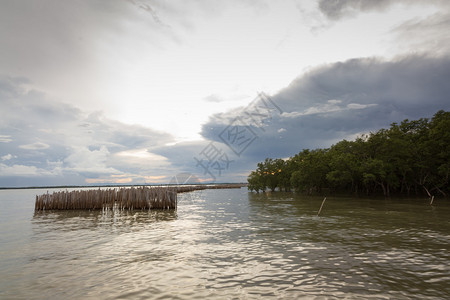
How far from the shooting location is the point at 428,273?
25.2ft

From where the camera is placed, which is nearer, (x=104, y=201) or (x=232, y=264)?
(x=232, y=264)

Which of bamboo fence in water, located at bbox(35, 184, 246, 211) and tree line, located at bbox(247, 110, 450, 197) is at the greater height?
tree line, located at bbox(247, 110, 450, 197)

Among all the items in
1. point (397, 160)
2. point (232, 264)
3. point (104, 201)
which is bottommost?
point (232, 264)

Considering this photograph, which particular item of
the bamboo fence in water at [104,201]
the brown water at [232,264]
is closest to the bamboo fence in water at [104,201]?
the bamboo fence in water at [104,201]

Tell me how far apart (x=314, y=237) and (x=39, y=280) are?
468 inches

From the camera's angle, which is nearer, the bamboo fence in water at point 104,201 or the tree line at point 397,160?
the bamboo fence in water at point 104,201

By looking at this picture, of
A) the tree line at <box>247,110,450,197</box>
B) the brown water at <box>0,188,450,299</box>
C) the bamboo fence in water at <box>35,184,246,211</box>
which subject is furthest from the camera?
the tree line at <box>247,110,450,197</box>

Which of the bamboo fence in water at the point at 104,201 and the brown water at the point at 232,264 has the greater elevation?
the bamboo fence in water at the point at 104,201

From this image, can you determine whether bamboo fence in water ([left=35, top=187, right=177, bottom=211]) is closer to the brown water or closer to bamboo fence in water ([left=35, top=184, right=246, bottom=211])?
bamboo fence in water ([left=35, top=184, right=246, bottom=211])

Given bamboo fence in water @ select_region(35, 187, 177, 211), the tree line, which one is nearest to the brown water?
bamboo fence in water @ select_region(35, 187, 177, 211)

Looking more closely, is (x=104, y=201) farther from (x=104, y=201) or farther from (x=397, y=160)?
(x=397, y=160)

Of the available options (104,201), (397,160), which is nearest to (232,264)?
(104,201)

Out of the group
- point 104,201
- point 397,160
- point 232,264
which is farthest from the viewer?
point 397,160

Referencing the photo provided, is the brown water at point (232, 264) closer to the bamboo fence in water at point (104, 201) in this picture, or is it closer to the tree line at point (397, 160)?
the bamboo fence in water at point (104, 201)
